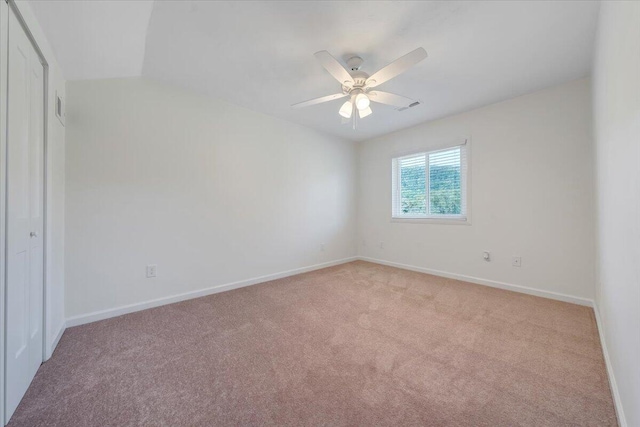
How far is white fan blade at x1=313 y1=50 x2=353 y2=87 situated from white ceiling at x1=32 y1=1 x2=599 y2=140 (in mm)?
234

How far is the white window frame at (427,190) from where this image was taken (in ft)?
10.8

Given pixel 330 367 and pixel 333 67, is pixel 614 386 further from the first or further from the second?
pixel 333 67

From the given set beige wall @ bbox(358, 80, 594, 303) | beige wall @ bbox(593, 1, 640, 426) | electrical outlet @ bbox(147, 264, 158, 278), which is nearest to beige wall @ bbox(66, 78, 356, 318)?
electrical outlet @ bbox(147, 264, 158, 278)

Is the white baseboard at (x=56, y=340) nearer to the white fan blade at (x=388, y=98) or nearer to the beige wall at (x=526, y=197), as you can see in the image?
the white fan blade at (x=388, y=98)

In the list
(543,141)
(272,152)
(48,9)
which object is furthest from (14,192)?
(543,141)

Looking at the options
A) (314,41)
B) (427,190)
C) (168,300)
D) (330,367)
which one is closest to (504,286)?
(427,190)

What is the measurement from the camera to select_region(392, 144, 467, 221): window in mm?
3427

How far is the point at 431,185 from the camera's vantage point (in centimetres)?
375

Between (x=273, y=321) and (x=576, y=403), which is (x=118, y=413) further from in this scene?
(x=576, y=403)

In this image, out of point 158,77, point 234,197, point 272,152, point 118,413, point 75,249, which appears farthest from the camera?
point 272,152

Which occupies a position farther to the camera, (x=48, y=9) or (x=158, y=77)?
(x=158, y=77)

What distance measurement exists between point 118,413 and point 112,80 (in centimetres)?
260

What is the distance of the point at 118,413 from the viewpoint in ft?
3.92

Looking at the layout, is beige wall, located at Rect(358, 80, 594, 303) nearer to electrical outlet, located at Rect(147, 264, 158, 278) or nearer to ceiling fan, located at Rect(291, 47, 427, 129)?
ceiling fan, located at Rect(291, 47, 427, 129)
